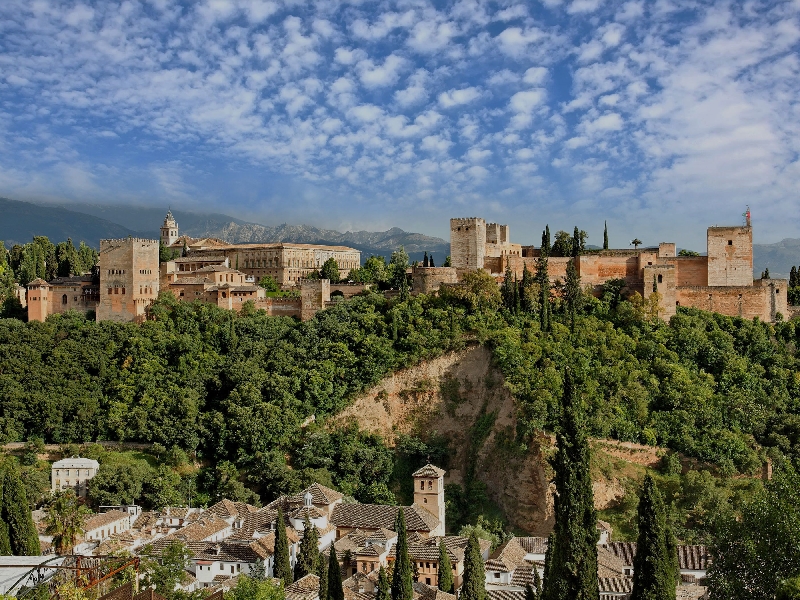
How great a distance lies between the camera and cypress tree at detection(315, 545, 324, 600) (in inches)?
890

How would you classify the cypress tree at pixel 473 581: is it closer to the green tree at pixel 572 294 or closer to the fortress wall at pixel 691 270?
the green tree at pixel 572 294

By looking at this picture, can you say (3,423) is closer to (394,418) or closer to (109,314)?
(109,314)

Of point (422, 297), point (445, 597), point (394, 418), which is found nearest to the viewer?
point (445, 597)

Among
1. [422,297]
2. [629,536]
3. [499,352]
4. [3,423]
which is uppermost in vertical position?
[422,297]

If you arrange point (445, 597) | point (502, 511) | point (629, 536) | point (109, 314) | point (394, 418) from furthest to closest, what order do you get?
point (109, 314) → point (394, 418) → point (502, 511) → point (629, 536) → point (445, 597)

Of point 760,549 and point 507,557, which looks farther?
point 507,557

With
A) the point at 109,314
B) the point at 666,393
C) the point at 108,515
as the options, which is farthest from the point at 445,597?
the point at 109,314

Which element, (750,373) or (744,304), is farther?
(744,304)

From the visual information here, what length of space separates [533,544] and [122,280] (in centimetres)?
2585

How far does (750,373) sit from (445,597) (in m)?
20.5

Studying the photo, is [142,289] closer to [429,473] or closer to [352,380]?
[352,380]

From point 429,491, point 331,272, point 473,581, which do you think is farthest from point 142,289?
point 473,581

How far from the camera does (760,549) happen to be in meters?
17.5

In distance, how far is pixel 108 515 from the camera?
3152 cm
